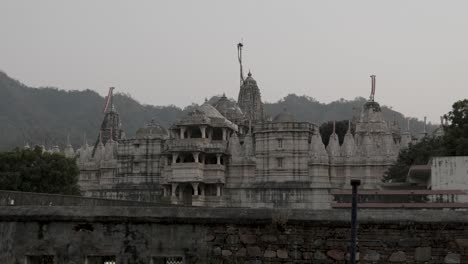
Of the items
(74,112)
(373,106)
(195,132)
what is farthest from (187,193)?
(74,112)

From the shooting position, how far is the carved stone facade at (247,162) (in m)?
50.1

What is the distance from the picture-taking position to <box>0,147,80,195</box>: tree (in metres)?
44.3

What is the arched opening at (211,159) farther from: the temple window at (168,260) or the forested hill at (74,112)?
the forested hill at (74,112)

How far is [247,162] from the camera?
52812mm

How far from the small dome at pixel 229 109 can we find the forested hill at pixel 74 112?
7362cm

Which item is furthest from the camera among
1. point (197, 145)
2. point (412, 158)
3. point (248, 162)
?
point (248, 162)

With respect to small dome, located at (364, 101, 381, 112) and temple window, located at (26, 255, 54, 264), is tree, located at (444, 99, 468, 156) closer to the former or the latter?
small dome, located at (364, 101, 381, 112)

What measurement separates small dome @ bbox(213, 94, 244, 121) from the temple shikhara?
92.2 inches

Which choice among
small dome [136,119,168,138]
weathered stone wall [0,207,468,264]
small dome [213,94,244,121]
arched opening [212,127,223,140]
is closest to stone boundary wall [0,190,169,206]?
weathered stone wall [0,207,468,264]

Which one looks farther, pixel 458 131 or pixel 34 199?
pixel 458 131

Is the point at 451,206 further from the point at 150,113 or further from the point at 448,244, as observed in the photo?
the point at 150,113

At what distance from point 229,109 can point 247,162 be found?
10735 millimetres

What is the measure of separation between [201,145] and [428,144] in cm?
1883

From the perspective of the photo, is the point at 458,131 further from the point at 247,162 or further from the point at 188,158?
the point at 188,158
